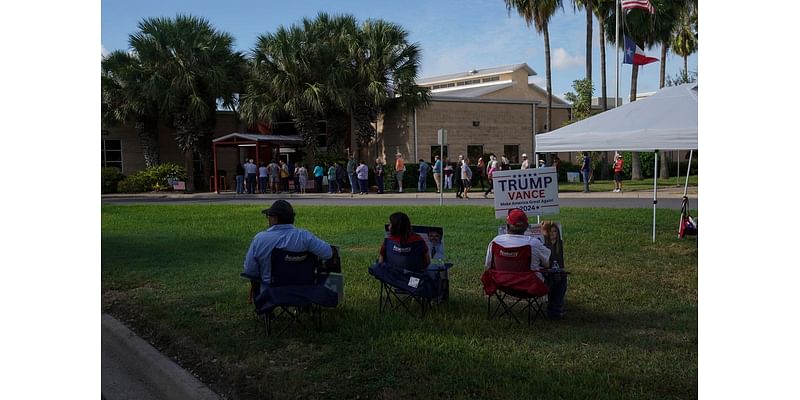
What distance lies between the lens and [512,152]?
126 feet

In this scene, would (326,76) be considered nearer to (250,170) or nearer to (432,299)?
(250,170)

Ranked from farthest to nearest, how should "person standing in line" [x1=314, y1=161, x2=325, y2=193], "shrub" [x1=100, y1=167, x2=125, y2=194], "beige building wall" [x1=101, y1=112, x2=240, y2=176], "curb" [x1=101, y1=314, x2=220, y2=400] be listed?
"beige building wall" [x1=101, y1=112, x2=240, y2=176]
"shrub" [x1=100, y1=167, x2=125, y2=194]
"person standing in line" [x1=314, y1=161, x2=325, y2=193]
"curb" [x1=101, y1=314, x2=220, y2=400]

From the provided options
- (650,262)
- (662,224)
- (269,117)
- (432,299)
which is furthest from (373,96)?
(432,299)

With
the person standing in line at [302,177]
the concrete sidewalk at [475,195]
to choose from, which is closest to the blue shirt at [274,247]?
the concrete sidewalk at [475,195]

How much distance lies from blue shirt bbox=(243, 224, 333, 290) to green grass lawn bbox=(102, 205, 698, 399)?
1.98 feet

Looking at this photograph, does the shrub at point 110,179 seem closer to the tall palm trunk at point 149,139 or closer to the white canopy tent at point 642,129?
the tall palm trunk at point 149,139

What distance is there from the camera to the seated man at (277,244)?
21.5ft

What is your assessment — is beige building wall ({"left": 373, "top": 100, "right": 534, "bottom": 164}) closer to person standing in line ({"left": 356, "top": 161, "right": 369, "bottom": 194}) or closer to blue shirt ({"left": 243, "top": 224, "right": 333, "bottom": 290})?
person standing in line ({"left": 356, "top": 161, "right": 369, "bottom": 194})

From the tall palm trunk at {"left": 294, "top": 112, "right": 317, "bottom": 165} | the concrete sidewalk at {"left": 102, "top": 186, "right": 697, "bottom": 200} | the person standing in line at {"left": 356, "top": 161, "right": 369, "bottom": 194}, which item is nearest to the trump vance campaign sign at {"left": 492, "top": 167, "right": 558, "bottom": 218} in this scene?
the concrete sidewalk at {"left": 102, "top": 186, "right": 697, "bottom": 200}

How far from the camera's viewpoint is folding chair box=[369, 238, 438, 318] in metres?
6.93

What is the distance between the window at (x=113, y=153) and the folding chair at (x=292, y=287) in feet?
114

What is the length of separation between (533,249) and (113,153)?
3590cm

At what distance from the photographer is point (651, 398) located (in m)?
4.80

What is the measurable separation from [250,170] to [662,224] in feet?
68.3
